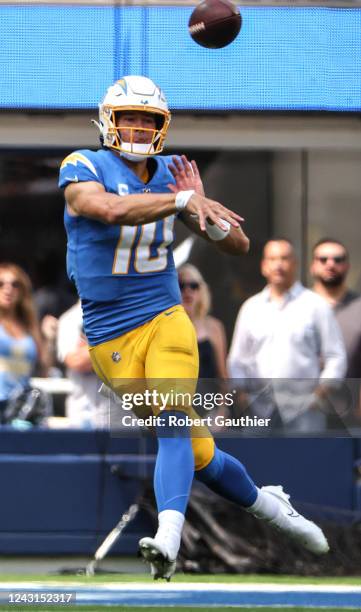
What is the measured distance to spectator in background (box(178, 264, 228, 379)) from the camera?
26.7ft

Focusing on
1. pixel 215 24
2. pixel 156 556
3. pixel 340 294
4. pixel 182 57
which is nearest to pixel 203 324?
pixel 340 294

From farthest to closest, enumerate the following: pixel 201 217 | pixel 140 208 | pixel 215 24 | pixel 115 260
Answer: pixel 215 24, pixel 115 260, pixel 140 208, pixel 201 217

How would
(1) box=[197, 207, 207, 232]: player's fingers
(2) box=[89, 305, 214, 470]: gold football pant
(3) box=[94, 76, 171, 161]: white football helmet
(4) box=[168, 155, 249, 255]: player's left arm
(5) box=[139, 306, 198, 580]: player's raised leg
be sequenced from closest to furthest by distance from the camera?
(1) box=[197, 207, 207, 232]: player's fingers < (5) box=[139, 306, 198, 580]: player's raised leg < (2) box=[89, 305, 214, 470]: gold football pant < (4) box=[168, 155, 249, 255]: player's left arm < (3) box=[94, 76, 171, 161]: white football helmet

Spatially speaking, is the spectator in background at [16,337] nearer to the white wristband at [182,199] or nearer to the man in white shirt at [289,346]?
the man in white shirt at [289,346]

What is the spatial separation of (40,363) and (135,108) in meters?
3.09

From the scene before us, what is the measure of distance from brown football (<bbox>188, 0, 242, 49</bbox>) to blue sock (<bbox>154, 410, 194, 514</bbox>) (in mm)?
2196

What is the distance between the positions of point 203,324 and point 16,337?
1053 millimetres

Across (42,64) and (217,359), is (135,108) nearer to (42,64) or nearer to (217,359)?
(217,359)

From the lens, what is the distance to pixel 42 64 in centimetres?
894

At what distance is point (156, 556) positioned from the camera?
16.7ft

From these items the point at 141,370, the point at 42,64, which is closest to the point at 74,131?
the point at 42,64

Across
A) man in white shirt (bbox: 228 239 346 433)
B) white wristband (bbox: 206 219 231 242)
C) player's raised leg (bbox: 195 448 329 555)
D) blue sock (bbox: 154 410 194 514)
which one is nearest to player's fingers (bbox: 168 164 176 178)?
white wristband (bbox: 206 219 231 242)

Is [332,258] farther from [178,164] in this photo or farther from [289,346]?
[178,164]

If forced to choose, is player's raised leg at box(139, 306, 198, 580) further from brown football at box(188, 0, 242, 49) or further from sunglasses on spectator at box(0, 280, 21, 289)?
sunglasses on spectator at box(0, 280, 21, 289)
